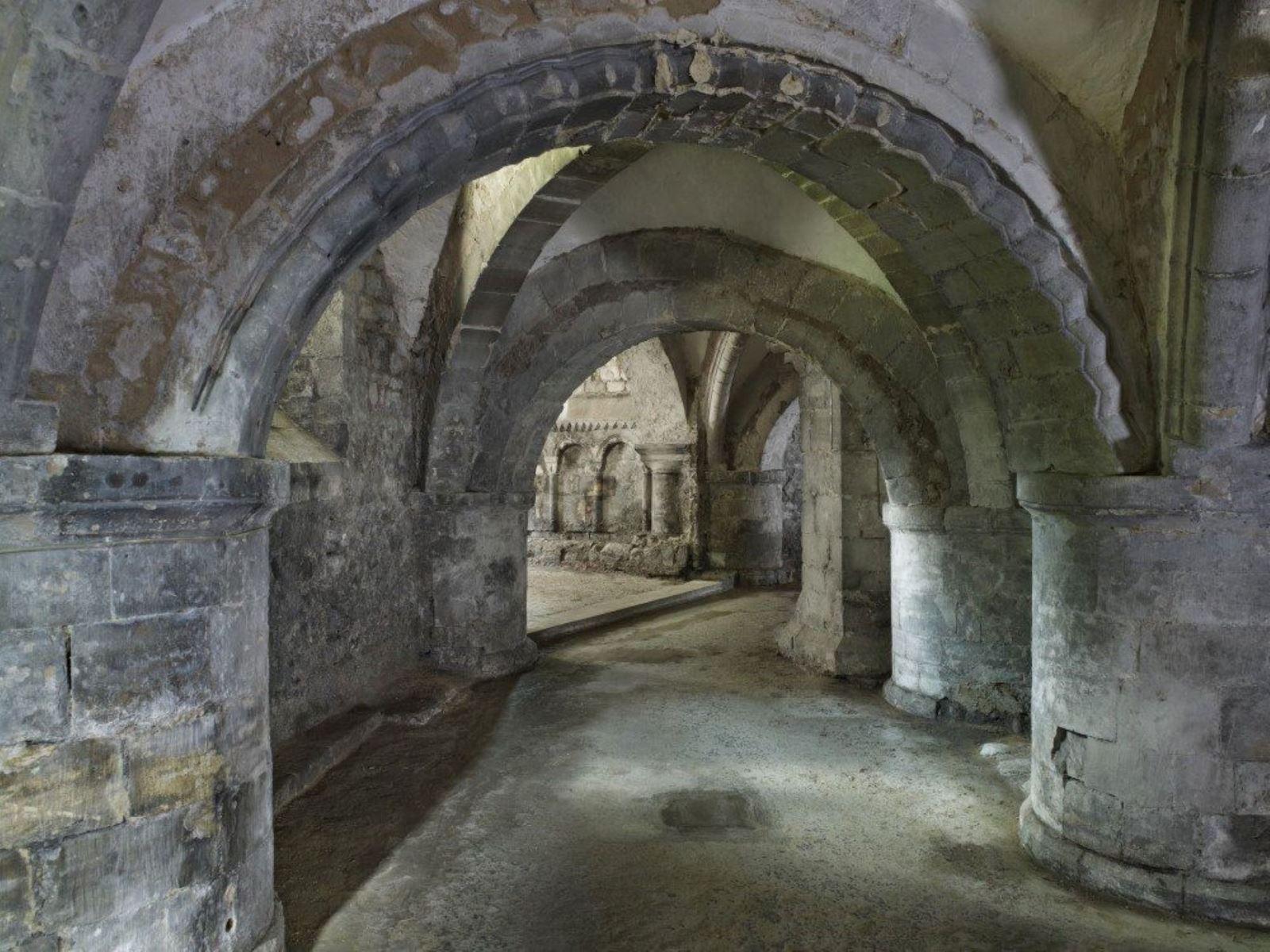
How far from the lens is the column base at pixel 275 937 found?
2.42 metres

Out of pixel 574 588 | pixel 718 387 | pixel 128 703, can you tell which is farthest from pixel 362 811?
pixel 718 387

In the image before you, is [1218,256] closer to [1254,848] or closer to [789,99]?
[789,99]

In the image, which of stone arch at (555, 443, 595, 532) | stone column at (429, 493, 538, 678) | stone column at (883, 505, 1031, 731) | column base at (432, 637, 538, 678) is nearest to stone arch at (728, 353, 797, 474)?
stone arch at (555, 443, 595, 532)

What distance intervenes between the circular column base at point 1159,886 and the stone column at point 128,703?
2.83 m

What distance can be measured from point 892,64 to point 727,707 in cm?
397

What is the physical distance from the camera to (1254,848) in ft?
9.75

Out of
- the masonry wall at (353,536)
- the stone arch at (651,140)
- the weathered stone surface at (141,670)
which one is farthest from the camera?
the masonry wall at (353,536)

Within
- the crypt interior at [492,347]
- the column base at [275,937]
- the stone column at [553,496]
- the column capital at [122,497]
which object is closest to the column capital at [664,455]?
the stone column at [553,496]

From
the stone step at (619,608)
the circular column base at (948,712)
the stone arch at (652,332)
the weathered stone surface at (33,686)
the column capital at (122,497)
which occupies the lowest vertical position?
the circular column base at (948,712)

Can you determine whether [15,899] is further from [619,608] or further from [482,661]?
[619,608]

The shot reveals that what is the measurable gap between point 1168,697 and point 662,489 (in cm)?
866

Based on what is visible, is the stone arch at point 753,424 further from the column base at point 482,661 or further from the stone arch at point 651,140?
the stone arch at point 651,140

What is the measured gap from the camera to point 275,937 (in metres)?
2.49

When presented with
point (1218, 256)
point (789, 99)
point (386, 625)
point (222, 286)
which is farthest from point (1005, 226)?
point (386, 625)
